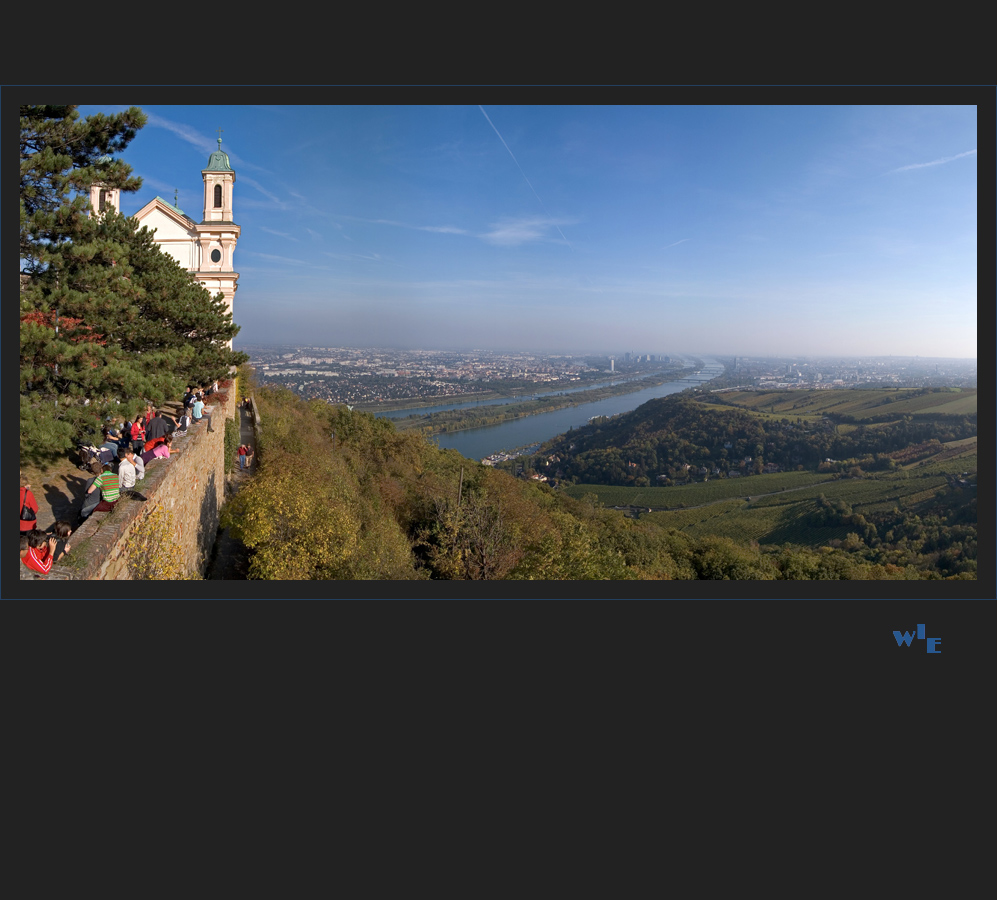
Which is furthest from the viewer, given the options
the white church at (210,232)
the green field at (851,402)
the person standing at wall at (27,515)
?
the white church at (210,232)

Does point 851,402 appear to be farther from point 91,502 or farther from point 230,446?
point 91,502

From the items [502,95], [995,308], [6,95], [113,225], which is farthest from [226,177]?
[995,308]

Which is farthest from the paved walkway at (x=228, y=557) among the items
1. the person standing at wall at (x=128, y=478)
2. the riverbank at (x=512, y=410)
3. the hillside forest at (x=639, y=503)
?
the riverbank at (x=512, y=410)

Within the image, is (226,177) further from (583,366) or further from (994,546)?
(583,366)

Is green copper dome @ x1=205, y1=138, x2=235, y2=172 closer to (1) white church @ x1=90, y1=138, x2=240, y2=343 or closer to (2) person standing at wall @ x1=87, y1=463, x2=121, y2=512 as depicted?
(1) white church @ x1=90, y1=138, x2=240, y2=343

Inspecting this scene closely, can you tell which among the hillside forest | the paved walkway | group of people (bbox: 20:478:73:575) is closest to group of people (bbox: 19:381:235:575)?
group of people (bbox: 20:478:73:575)

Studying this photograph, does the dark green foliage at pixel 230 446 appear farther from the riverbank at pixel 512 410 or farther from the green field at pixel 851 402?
the green field at pixel 851 402
